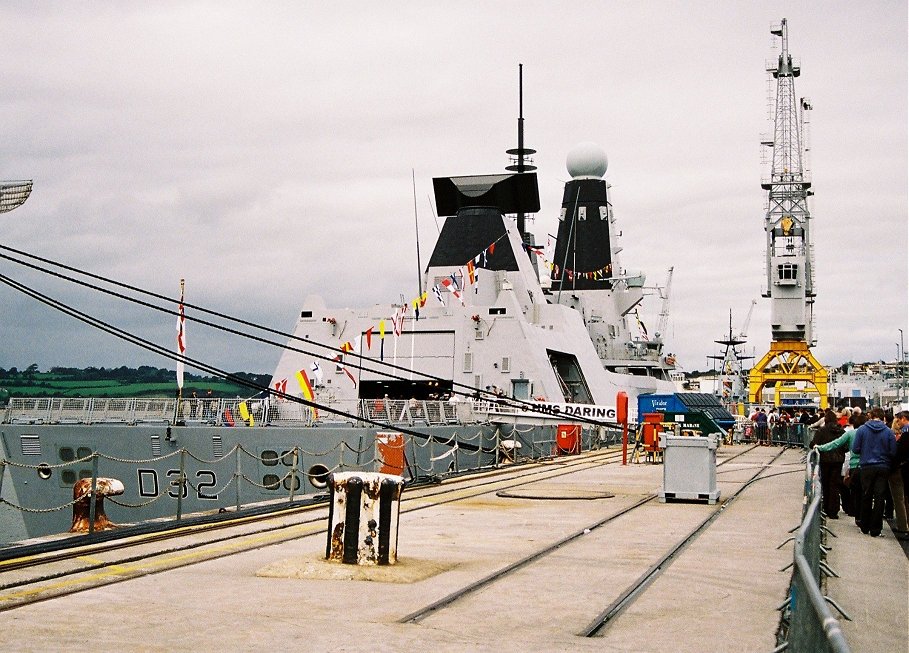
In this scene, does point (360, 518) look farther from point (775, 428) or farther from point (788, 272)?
point (788, 272)

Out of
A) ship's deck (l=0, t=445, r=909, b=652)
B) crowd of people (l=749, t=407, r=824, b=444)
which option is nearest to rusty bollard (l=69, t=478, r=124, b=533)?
ship's deck (l=0, t=445, r=909, b=652)

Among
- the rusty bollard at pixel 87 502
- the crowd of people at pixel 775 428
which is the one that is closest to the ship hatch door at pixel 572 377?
the crowd of people at pixel 775 428

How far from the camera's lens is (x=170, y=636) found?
18.7 feet

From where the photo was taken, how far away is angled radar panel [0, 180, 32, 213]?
1049 cm

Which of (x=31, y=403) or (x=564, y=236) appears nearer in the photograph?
(x=31, y=403)

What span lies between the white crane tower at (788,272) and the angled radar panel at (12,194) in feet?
132

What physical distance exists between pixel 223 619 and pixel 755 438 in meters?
35.5

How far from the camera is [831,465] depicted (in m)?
12.5

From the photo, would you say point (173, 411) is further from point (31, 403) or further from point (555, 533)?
point (555, 533)

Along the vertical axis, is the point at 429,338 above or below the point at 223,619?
above

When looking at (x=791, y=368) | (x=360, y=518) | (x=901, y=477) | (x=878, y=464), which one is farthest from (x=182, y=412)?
(x=791, y=368)

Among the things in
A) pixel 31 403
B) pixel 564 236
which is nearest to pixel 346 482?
pixel 31 403

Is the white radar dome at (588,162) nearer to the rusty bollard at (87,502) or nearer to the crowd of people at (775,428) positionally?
the crowd of people at (775,428)

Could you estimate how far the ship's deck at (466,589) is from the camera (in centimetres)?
578
